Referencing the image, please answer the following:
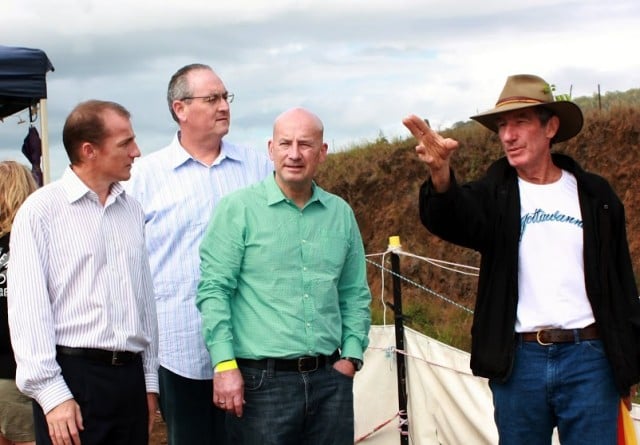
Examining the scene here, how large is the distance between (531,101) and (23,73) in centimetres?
577

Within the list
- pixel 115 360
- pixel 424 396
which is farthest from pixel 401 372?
pixel 115 360

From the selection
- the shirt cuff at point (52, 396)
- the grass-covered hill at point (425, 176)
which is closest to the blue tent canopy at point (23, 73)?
the grass-covered hill at point (425, 176)

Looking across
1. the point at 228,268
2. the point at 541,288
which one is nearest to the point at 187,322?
the point at 228,268

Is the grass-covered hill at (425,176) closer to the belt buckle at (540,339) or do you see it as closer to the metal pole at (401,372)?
the metal pole at (401,372)

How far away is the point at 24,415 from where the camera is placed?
14.1 ft

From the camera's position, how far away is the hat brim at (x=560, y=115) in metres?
3.52

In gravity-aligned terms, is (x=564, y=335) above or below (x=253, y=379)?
above

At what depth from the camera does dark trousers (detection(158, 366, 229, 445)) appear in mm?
3854

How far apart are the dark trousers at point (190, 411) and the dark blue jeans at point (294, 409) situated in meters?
0.39

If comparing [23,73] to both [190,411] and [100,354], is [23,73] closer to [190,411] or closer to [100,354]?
[190,411]

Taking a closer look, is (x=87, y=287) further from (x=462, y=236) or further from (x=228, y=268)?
(x=462, y=236)

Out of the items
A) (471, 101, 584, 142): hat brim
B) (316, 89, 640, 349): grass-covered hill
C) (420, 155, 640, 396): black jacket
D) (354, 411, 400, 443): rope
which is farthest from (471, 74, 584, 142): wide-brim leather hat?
(316, 89, 640, 349): grass-covered hill

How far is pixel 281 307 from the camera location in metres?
3.42

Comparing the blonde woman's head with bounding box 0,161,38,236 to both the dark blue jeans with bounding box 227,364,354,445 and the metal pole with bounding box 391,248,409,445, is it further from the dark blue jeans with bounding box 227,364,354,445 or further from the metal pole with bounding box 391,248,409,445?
the metal pole with bounding box 391,248,409,445
